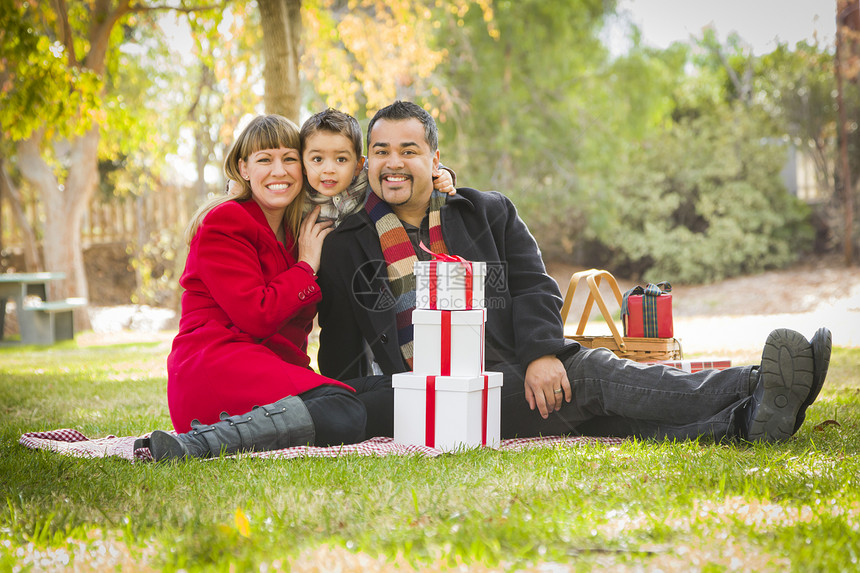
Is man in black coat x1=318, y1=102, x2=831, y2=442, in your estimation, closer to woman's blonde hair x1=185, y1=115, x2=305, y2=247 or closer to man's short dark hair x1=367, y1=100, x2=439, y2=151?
man's short dark hair x1=367, y1=100, x2=439, y2=151

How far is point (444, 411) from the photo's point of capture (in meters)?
2.53

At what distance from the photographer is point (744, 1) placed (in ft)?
44.4

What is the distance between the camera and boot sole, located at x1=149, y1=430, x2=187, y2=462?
7.55 feet

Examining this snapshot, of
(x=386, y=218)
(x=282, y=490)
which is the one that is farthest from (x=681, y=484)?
(x=386, y=218)

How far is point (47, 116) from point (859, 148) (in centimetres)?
1177

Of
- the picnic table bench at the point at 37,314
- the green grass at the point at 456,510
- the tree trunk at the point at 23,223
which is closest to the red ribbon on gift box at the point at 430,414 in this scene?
the green grass at the point at 456,510

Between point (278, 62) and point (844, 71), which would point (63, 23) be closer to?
point (278, 62)

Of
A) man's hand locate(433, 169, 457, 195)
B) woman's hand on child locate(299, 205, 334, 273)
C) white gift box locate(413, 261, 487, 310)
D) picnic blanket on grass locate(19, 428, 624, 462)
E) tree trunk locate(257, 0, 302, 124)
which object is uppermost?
tree trunk locate(257, 0, 302, 124)

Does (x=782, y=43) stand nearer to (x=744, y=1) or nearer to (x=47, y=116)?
(x=744, y=1)

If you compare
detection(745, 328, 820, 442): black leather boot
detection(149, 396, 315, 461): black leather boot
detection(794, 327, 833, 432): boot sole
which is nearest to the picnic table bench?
detection(149, 396, 315, 461): black leather boot

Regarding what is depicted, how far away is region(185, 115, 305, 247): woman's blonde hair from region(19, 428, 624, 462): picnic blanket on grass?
786 mm

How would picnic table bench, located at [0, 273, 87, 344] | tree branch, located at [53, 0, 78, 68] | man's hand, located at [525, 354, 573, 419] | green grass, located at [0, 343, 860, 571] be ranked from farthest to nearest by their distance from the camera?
picnic table bench, located at [0, 273, 87, 344] → tree branch, located at [53, 0, 78, 68] → man's hand, located at [525, 354, 573, 419] → green grass, located at [0, 343, 860, 571]

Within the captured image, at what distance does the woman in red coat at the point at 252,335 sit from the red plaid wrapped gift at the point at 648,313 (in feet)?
4.22

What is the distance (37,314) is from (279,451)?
7539 mm
